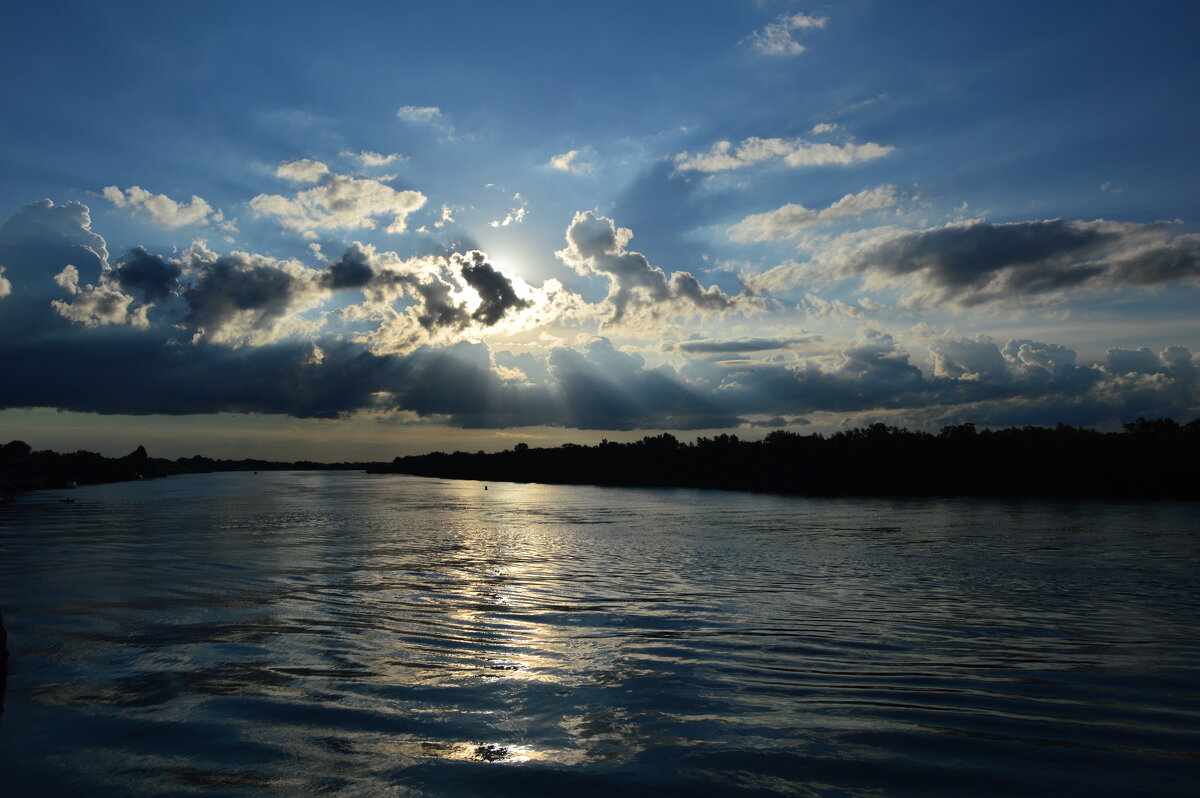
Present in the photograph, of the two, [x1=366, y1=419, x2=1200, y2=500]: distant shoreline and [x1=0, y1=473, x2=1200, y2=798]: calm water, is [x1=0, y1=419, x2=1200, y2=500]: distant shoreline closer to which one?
[x1=366, y1=419, x2=1200, y2=500]: distant shoreline

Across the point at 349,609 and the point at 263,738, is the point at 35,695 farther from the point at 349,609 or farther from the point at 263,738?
the point at 349,609

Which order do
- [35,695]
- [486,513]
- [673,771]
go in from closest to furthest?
1. [673,771]
2. [35,695]
3. [486,513]

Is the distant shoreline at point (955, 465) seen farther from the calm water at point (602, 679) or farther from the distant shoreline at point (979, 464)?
the calm water at point (602, 679)

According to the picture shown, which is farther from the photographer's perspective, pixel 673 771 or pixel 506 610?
pixel 506 610

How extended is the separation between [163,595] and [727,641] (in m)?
18.7

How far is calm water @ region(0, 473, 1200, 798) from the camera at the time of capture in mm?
9125

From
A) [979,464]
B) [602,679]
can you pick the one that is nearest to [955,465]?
[979,464]

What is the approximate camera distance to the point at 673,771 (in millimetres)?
9125

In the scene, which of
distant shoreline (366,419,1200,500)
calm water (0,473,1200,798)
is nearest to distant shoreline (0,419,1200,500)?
distant shoreline (366,419,1200,500)

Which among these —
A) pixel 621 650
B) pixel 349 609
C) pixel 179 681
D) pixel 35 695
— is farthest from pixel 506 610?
pixel 35 695

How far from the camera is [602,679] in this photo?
44.6 ft

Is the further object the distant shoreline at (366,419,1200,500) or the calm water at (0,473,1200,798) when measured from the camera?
the distant shoreline at (366,419,1200,500)

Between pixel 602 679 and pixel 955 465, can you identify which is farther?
pixel 955 465

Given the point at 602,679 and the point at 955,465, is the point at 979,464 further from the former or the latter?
the point at 602,679
